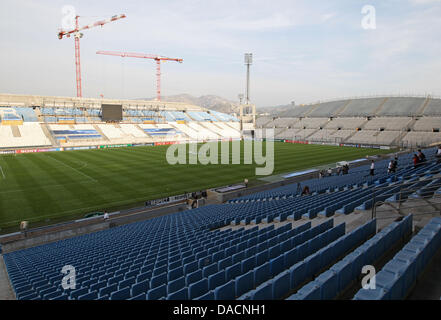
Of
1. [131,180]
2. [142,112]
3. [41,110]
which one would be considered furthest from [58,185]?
[142,112]

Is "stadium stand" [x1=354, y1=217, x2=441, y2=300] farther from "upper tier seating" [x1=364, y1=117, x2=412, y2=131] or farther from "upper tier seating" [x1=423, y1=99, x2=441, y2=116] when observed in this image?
"upper tier seating" [x1=423, y1=99, x2=441, y2=116]

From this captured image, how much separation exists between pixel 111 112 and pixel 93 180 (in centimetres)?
4361

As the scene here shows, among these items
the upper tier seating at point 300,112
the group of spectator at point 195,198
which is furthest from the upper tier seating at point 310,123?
the group of spectator at point 195,198

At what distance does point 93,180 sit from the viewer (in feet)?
98.7

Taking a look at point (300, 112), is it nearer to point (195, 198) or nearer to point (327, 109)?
point (327, 109)

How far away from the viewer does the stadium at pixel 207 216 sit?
5.45m

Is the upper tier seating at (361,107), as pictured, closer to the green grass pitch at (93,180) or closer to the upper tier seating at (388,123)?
the upper tier seating at (388,123)

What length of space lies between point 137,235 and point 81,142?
52329 millimetres

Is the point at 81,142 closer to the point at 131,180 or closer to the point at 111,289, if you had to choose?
the point at 131,180

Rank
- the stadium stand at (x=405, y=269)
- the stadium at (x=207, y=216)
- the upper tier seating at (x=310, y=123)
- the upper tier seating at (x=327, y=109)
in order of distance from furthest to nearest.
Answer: the upper tier seating at (x=327, y=109) < the upper tier seating at (x=310, y=123) < the stadium at (x=207, y=216) < the stadium stand at (x=405, y=269)

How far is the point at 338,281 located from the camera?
4703 mm

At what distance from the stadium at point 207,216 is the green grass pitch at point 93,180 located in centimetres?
18

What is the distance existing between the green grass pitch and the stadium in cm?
18

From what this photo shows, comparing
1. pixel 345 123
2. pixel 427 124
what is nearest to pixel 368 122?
pixel 345 123
